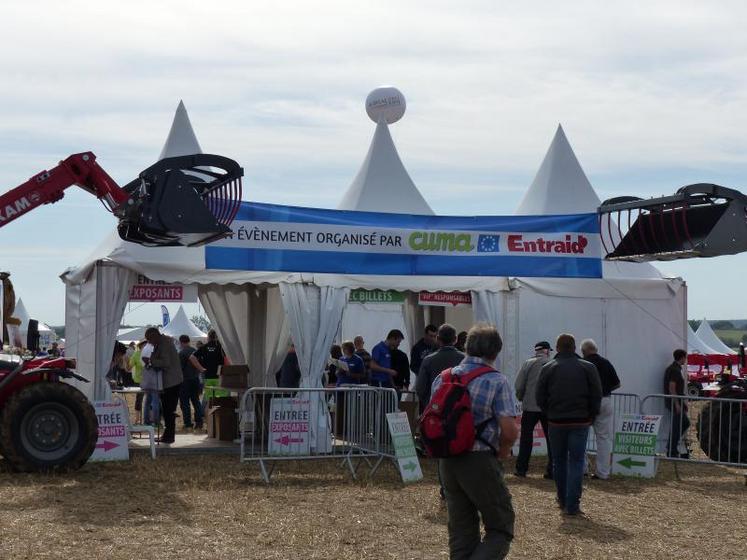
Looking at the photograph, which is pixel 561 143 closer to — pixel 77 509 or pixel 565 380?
pixel 565 380

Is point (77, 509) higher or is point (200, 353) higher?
Answer: point (200, 353)

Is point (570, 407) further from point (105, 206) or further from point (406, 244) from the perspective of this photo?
point (406, 244)

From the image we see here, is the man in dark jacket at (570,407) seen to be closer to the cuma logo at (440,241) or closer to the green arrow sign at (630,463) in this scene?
the green arrow sign at (630,463)

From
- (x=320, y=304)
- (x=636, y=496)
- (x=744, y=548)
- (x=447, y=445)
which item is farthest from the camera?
(x=320, y=304)

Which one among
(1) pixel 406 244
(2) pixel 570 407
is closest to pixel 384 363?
(1) pixel 406 244

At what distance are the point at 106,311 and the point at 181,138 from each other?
394 cm

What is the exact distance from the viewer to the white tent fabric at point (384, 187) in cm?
2019

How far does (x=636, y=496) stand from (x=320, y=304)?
540 centimetres

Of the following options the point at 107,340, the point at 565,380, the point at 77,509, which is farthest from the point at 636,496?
the point at 107,340

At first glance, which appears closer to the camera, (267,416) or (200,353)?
(267,416)

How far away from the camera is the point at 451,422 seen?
238 inches

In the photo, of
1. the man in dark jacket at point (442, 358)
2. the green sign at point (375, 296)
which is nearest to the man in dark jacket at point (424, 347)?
the green sign at point (375, 296)

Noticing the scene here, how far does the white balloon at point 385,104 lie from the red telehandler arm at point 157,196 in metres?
10.0

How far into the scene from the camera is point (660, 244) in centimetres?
1349
